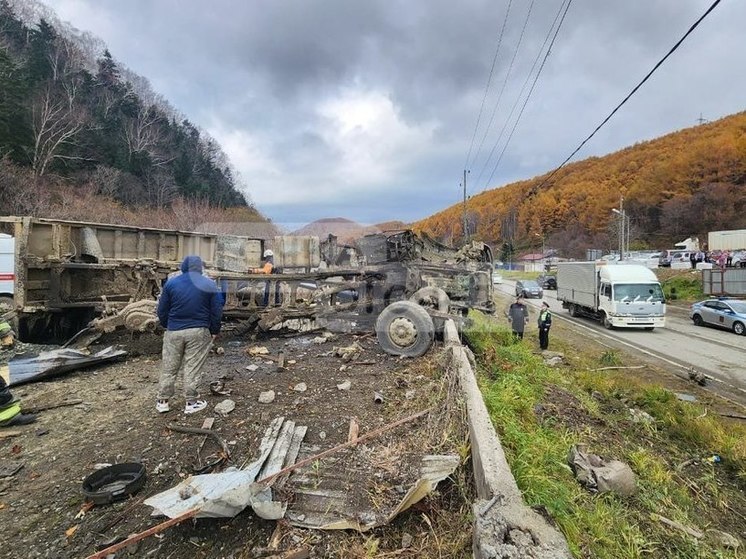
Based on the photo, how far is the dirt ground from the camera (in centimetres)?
241

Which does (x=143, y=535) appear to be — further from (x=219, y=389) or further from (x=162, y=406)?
(x=219, y=389)

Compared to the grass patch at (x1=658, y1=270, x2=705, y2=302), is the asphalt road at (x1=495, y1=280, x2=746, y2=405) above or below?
below

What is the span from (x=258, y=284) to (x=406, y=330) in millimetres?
2839

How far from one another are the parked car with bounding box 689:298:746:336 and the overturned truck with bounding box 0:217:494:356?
12.1 metres

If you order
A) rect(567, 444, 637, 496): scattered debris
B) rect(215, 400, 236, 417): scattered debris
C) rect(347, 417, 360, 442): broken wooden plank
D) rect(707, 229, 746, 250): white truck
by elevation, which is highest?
rect(707, 229, 746, 250): white truck

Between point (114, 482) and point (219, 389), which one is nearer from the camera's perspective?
point (114, 482)

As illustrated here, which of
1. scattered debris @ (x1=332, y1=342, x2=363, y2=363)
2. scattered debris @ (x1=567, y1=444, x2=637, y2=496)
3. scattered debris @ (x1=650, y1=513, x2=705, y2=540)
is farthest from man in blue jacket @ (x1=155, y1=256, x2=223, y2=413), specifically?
scattered debris @ (x1=650, y1=513, x2=705, y2=540)

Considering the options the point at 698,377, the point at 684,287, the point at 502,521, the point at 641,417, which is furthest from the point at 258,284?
the point at 684,287

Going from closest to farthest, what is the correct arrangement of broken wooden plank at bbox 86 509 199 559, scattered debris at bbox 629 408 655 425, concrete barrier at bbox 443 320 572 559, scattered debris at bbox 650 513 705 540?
concrete barrier at bbox 443 320 572 559 < broken wooden plank at bbox 86 509 199 559 < scattered debris at bbox 650 513 705 540 < scattered debris at bbox 629 408 655 425

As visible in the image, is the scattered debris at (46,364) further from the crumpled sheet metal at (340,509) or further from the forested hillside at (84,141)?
the forested hillside at (84,141)

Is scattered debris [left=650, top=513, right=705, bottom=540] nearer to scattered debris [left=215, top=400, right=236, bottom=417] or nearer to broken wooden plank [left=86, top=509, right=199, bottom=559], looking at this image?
broken wooden plank [left=86, top=509, right=199, bottom=559]

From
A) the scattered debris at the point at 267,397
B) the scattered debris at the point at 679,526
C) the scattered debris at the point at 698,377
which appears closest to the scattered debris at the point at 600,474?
the scattered debris at the point at 679,526

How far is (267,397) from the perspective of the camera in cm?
447

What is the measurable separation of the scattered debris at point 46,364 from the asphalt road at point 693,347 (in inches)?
436
